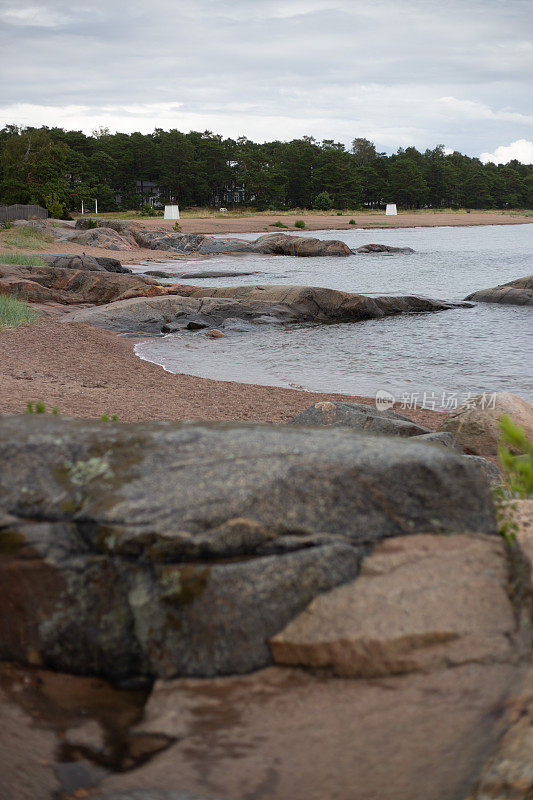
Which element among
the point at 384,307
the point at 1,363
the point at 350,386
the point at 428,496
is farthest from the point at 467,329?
the point at 428,496

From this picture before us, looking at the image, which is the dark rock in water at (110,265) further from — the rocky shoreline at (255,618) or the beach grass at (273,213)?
the beach grass at (273,213)

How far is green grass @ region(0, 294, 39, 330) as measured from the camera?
47.3ft

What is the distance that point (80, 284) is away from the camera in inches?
855

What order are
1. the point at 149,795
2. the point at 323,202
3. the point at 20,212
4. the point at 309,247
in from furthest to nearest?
the point at 323,202 < the point at 20,212 < the point at 309,247 < the point at 149,795

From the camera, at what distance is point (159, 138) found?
88.8 m

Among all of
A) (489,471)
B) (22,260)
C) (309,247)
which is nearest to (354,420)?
(489,471)

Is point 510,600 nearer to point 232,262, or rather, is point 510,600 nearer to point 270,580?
point 270,580

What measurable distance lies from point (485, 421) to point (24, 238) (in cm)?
3330

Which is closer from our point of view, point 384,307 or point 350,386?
point 350,386

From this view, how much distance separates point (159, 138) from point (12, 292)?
76.7 metres

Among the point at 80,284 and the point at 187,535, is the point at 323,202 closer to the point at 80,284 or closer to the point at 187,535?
the point at 80,284

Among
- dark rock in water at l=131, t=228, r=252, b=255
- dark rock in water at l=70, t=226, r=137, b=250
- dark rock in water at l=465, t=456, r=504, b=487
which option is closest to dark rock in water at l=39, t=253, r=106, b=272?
dark rock in water at l=70, t=226, r=137, b=250

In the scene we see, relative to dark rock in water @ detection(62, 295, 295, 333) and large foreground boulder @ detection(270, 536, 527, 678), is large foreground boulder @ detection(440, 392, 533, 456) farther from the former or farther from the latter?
dark rock in water @ detection(62, 295, 295, 333)

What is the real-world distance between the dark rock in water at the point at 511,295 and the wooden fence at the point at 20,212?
30.8m
